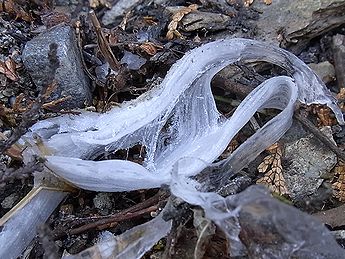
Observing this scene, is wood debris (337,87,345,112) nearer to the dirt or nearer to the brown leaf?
the dirt

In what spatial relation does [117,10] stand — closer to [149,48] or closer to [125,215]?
[149,48]

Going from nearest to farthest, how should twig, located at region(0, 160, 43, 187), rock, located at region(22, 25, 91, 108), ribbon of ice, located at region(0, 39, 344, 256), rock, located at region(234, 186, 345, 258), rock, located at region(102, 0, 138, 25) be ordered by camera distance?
rock, located at region(234, 186, 345, 258) < twig, located at region(0, 160, 43, 187) < ribbon of ice, located at region(0, 39, 344, 256) < rock, located at region(22, 25, 91, 108) < rock, located at region(102, 0, 138, 25)

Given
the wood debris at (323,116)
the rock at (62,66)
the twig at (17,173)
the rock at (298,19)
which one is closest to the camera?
the twig at (17,173)

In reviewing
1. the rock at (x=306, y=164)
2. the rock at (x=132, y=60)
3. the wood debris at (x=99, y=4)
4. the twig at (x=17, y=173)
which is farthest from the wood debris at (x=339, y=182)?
the wood debris at (x=99, y=4)

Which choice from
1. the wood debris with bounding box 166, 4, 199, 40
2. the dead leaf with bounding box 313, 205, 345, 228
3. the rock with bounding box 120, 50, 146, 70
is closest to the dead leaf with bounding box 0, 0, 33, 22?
the rock with bounding box 120, 50, 146, 70

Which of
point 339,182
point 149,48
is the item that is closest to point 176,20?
point 149,48

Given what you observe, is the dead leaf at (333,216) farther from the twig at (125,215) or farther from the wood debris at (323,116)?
the twig at (125,215)

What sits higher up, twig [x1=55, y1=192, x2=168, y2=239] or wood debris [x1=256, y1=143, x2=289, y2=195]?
twig [x1=55, y1=192, x2=168, y2=239]
